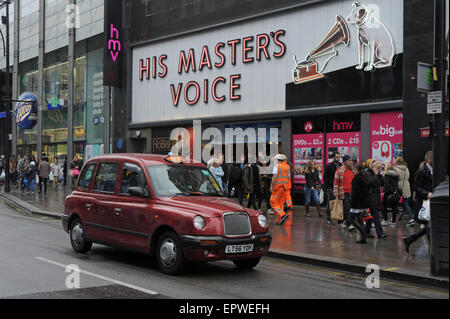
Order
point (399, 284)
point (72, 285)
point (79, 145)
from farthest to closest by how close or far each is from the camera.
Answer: point (79, 145), point (399, 284), point (72, 285)

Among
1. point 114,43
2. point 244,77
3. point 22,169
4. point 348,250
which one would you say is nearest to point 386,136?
point 244,77

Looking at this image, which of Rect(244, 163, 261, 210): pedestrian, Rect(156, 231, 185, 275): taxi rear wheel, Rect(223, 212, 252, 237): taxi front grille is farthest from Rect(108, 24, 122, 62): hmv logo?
Rect(223, 212, 252, 237): taxi front grille

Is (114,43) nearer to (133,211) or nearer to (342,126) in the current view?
(342,126)

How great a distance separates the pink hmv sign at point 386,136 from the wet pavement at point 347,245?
91.6 inches

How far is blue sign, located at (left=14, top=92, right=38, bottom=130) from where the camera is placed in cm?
3284

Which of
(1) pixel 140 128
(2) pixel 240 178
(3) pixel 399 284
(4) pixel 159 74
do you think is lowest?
(3) pixel 399 284

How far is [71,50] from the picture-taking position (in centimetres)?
3073

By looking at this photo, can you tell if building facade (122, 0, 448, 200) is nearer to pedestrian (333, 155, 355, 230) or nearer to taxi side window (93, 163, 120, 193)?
pedestrian (333, 155, 355, 230)

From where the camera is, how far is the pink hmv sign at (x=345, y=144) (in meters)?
16.9

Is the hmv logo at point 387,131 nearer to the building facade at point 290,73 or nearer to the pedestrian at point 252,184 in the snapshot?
the building facade at point 290,73

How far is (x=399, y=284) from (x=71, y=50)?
27.2m

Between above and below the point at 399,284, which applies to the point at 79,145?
above

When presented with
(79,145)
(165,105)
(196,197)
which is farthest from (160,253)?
(79,145)

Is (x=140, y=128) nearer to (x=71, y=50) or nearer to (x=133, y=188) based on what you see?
(x=71, y=50)
